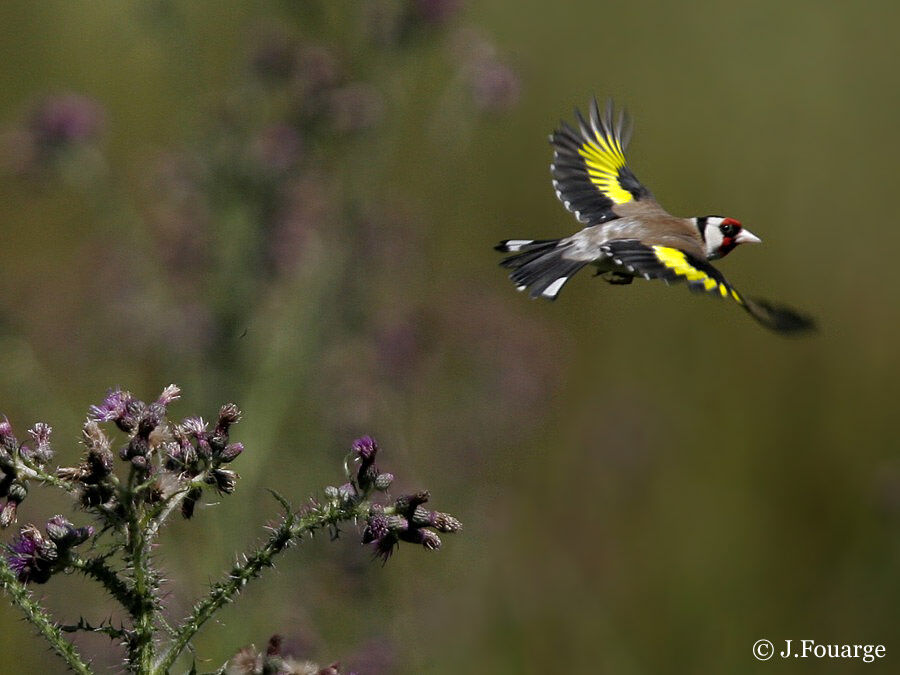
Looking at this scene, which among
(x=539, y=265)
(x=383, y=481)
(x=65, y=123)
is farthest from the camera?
(x=65, y=123)

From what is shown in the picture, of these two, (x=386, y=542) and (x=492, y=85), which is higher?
(x=492, y=85)

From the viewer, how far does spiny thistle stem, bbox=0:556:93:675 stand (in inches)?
88.0

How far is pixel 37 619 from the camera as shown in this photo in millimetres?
2258

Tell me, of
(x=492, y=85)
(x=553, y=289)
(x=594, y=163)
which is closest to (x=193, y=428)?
(x=553, y=289)

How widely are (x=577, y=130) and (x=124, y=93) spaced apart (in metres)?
5.94

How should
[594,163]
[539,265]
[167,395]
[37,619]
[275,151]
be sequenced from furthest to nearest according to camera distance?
[275,151] < [594,163] < [539,265] < [167,395] < [37,619]

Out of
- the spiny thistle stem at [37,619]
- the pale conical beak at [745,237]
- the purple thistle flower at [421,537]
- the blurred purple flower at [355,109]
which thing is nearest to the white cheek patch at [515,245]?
the pale conical beak at [745,237]

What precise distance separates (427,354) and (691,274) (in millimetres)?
2743

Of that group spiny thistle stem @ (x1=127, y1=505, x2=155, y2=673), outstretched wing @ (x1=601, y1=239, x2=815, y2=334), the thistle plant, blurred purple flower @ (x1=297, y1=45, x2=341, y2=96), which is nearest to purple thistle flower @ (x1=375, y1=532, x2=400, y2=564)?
the thistle plant

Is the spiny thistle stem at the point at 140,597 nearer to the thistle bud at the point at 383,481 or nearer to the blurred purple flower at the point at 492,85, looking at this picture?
the thistle bud at the point at 383,481

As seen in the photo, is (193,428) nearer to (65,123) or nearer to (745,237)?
(745,237)

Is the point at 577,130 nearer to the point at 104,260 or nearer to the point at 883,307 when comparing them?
the point at 104,260

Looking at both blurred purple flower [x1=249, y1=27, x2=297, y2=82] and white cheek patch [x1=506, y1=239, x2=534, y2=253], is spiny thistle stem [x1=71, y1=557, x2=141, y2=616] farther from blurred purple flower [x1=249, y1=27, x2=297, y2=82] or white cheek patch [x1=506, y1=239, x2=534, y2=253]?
blurred purple flower [x1=249, y1=27, x2=297, y2=82]

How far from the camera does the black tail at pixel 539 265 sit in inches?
151
